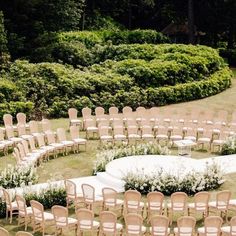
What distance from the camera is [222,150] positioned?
25.1 m

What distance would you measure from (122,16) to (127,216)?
4783cm

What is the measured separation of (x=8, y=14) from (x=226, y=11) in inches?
856

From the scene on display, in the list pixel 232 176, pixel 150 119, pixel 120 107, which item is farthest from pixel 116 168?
pixel 120 107

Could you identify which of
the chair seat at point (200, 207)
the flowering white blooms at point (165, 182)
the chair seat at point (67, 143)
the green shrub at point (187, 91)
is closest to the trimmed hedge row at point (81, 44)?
the green shrub at point (187, 91)

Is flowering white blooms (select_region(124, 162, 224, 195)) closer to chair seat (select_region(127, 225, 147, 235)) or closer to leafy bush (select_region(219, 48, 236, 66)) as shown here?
chair seat (select_region(127, 225, 147, 235))

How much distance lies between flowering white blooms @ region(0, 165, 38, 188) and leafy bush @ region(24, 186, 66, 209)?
118cm

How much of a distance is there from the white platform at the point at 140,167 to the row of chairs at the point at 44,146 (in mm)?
2408

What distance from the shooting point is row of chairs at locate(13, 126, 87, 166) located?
73.9 feet

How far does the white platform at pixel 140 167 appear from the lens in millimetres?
20500

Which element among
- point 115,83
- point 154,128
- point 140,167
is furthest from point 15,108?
point 140,167

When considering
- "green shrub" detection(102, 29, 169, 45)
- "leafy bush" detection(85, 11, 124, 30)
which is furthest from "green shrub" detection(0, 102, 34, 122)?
"leafy bush" detection(85, 11, 124, 30)

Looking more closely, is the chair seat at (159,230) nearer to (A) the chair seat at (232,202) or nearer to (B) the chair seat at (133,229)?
(B) the chair seat at (133,229)

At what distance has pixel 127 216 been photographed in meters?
15.5

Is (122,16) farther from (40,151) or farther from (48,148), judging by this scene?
(40,151)
